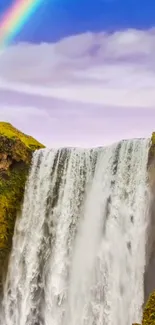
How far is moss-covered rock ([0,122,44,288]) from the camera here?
95.5 ft

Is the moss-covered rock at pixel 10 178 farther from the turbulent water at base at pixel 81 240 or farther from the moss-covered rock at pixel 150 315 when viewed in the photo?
the moss-covered rock at pixel 150 315

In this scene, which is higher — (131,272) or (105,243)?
(105,243)

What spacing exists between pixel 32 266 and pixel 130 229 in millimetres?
7621

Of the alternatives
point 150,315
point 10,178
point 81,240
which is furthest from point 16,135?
point 150,315

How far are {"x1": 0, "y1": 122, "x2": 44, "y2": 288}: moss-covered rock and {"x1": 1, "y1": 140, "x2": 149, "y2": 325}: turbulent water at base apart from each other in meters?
0.68

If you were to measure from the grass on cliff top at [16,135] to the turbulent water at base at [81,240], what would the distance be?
2.16 meters

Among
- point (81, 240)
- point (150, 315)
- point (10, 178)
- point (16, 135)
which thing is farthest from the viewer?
point (16, 135)

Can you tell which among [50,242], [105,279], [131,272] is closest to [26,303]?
[50,242]

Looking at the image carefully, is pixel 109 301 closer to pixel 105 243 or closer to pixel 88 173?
pixel 105 243

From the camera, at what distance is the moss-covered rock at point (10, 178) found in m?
29.1

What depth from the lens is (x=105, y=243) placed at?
78.3 feet

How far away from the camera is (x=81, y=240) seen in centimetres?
2527

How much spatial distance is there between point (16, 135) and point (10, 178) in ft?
11.7

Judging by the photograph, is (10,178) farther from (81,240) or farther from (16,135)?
(81,240)
